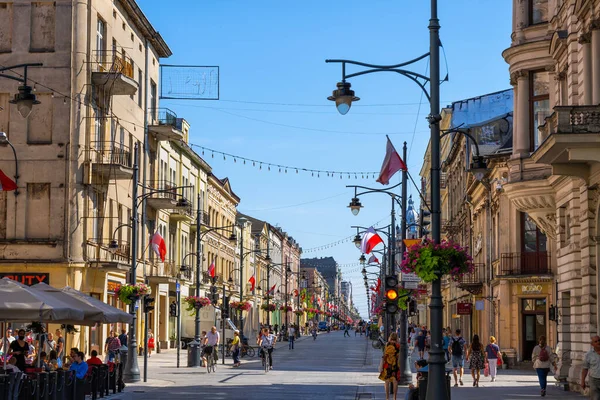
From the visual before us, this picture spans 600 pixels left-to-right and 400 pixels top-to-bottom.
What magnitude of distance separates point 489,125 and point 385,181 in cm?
3640

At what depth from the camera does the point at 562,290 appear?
28.2 metres

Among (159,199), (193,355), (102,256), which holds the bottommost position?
(193,355)

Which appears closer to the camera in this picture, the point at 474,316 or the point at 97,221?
the point at 97,221

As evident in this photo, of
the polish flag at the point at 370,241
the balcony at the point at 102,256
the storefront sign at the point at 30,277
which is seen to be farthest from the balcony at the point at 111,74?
the polish flag at the point at 370,241

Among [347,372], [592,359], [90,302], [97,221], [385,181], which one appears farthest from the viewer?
[97,221]

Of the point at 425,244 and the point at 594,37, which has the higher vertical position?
the point at 594,37

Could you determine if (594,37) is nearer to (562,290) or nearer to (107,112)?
(562,290)

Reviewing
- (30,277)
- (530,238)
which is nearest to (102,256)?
(30,277)

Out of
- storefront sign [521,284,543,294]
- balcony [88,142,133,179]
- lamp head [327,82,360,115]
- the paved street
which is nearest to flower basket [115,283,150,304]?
the paved street

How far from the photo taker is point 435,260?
57.5 ft

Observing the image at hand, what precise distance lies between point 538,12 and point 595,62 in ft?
19.5

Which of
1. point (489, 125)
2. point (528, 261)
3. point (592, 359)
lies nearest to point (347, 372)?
point (528, 261)

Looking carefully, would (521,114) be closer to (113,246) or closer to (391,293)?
(391,293)

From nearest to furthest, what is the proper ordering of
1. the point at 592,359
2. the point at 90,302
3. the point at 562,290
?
the point at 592,359 < the point at 90,302 < the point at 562,290
